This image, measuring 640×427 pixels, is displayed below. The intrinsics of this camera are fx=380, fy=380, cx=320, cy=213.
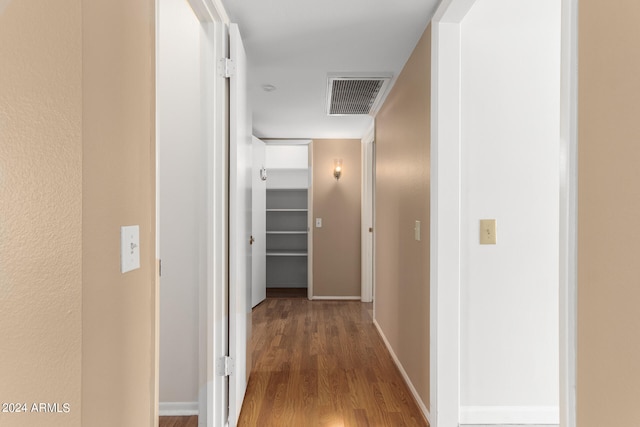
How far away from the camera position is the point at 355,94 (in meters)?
3.34

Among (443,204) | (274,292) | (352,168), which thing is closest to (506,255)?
(443,204)

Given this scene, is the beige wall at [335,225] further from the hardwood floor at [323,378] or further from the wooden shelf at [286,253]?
the hardwood floor at [323,378]

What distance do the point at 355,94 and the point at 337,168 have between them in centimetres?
→ 193

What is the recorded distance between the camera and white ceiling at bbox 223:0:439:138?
2002 millimetres

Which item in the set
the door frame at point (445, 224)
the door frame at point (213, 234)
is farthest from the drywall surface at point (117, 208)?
the door frame at point (445, 224)

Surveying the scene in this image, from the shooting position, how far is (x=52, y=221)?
75cm

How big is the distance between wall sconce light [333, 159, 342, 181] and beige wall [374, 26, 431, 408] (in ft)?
5.03

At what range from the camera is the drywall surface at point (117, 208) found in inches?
31.5

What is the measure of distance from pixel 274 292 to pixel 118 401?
4.93 m

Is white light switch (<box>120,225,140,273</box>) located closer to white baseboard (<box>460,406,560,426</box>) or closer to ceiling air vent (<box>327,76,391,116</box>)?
white baseboard (<box>460,406,560,426</box>)

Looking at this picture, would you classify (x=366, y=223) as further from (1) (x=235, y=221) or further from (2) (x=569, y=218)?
(2) (x=569, y=218)

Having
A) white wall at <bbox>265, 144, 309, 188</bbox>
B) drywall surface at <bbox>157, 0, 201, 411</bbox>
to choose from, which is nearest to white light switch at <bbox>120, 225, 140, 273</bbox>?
drywall surface at <bbox>157, 0, 201, 411</bbox>

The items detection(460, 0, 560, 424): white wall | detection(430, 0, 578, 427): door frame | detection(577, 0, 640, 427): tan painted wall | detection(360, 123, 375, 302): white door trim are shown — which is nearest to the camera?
detection(577, 0, 640, 427): tan painted wall

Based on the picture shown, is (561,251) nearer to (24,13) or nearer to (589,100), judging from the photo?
(589,100)
